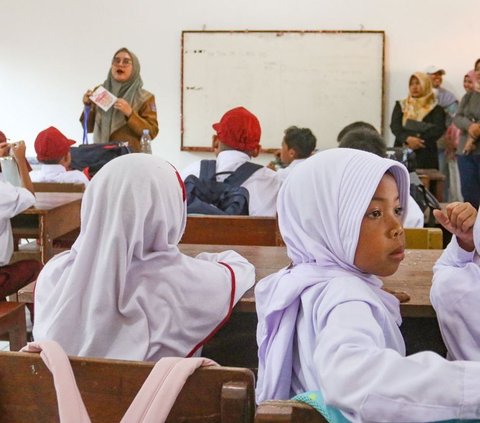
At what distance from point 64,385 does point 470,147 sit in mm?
5445

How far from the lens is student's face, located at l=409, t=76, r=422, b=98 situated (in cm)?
644

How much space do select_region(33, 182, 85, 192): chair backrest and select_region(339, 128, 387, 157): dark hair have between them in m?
1.73

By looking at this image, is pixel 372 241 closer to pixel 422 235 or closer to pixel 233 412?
pixel 233 412

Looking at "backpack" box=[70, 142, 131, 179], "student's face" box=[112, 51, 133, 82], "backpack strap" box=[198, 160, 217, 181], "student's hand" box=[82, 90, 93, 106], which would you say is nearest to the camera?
"backpack strap" box=[198, 160, 217, 181]

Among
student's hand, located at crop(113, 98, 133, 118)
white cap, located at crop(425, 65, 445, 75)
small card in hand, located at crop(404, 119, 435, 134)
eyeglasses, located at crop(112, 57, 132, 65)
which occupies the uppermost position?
white cap, located at crop(425, 65, 445, 75)

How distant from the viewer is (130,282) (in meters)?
1.50

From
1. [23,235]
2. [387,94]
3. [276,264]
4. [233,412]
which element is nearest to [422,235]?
[276,264]

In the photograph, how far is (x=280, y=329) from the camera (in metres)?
1.16

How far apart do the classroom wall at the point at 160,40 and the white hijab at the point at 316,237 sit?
18.9ft

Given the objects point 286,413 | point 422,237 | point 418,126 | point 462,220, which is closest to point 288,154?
point 422,237

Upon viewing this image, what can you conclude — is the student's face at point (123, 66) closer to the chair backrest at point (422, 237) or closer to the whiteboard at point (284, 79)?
the whiteboard at point (284, 79)

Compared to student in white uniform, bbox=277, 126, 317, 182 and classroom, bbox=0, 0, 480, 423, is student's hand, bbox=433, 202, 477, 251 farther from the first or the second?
student in white uniform, bbox=277, 126, 317, 182

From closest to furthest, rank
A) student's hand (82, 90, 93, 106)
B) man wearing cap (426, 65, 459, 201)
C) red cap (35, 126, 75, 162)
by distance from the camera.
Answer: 1. red cap (35, 126, 75, 162)
2. student's hand (82, 90, 93, 106)
3. man wearing cap (426, 65, 459, 201)

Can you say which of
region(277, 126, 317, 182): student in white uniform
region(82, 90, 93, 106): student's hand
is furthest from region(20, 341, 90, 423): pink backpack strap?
region(82, 90, 93, 106): student's hand
